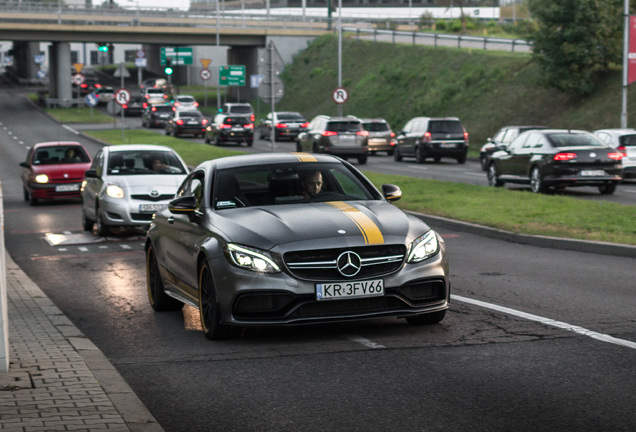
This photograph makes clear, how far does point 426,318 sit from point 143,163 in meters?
11.7

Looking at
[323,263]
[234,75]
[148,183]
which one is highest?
[234,75]

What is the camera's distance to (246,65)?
93688 millimetres

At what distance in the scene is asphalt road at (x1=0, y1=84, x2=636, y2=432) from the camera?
608cm

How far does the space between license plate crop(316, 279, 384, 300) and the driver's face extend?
153 cm

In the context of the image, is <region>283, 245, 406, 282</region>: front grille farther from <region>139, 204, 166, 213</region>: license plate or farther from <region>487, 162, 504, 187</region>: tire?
<region>487, 162, 504, 187</region>: tire

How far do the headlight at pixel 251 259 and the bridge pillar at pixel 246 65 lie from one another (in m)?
83.2

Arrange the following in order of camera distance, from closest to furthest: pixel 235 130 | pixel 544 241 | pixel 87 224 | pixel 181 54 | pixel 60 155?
pixel 544 241 < pixel 87 224 < pixel 60 155 < pixel 235 130 < pixel 181 54

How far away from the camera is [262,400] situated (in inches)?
258

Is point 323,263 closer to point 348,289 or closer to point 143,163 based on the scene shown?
point 348,289

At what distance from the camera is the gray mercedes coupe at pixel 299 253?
809 centimetres

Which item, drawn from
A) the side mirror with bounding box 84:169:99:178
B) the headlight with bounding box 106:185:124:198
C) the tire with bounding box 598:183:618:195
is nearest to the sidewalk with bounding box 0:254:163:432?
the headlight with bounding box 106:185:124:198

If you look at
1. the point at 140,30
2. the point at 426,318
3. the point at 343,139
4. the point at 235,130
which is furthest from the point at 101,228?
the point at 140,30

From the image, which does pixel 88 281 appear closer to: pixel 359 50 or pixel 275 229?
pixel 275 229

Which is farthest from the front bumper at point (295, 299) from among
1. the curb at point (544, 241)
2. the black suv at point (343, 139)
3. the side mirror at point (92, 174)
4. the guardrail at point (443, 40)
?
the guardrail at point (443, 40)
